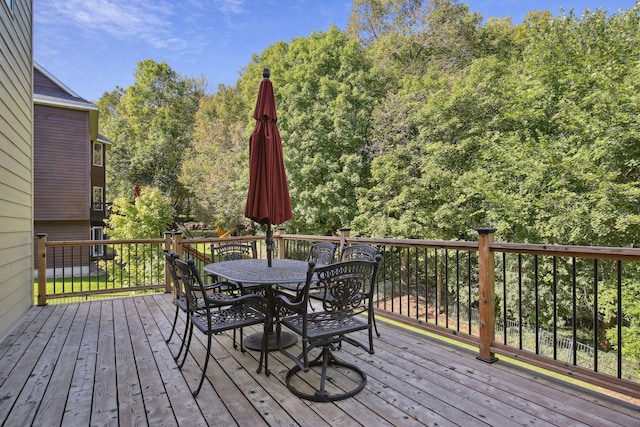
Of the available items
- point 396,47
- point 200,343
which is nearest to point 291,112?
point 396,47

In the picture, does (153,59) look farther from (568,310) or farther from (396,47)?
(568,310)

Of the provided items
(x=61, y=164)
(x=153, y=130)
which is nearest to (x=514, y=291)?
(x=61, y=164)

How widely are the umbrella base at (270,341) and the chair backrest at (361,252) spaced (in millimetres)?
1069

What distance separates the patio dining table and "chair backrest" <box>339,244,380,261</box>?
1.96 feet

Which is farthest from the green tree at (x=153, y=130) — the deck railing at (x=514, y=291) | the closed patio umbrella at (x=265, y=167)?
the closed patio umbrella at (x=265, y=167)

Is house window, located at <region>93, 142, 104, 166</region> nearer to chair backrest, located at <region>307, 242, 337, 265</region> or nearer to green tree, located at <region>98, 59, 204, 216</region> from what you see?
green tree, located at <region>98, 59, 204, 216</region>

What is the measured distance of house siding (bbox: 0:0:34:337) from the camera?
12.1 ft

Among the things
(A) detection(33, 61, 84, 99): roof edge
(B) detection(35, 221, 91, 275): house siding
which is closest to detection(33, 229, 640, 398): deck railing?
(B) detection(35, 221, 91, 275): house siding

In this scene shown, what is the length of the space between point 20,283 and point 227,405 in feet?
12.5

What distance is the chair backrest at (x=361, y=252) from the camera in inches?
137

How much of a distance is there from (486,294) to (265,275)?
5.93 ft

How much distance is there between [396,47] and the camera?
14789 millimetres

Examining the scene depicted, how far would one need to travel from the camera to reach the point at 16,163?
13.7 ft

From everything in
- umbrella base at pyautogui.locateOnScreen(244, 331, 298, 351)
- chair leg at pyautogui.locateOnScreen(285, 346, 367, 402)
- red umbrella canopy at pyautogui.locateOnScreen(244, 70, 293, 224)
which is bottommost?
umbrella base at pyautogui.locateOnScreen(244, 331, 298, 351)
